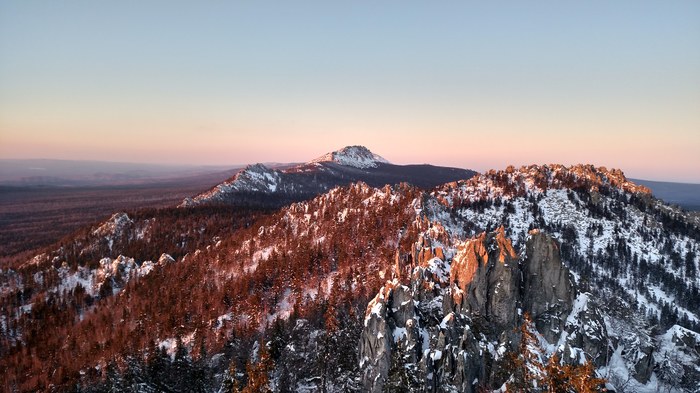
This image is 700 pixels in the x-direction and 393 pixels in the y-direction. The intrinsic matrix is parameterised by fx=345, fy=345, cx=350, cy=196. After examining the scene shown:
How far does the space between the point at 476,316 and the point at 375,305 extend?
1983 centimetres

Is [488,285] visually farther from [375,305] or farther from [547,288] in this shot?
[375,305]

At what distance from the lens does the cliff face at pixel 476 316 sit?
6266 cm

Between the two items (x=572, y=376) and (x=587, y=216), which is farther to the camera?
(x=587, y=216)

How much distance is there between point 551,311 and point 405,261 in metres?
33.9

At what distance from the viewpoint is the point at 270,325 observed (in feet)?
302

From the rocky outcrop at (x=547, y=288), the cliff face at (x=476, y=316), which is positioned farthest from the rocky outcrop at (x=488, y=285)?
the rocky outcrop at (x=547, y=288)

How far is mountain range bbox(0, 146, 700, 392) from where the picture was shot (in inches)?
2576

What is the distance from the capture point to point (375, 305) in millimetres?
70000

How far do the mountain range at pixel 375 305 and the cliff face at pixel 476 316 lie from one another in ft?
0.96

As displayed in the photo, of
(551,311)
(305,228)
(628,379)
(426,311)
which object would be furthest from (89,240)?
(628,379)

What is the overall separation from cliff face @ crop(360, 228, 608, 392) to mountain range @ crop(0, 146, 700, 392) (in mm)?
292

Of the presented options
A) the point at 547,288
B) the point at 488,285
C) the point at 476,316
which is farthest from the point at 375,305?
the point at 547,288

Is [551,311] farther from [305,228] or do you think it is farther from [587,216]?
[587,216]

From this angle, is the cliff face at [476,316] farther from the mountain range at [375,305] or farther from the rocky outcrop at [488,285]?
the mountain range at [375,305]
